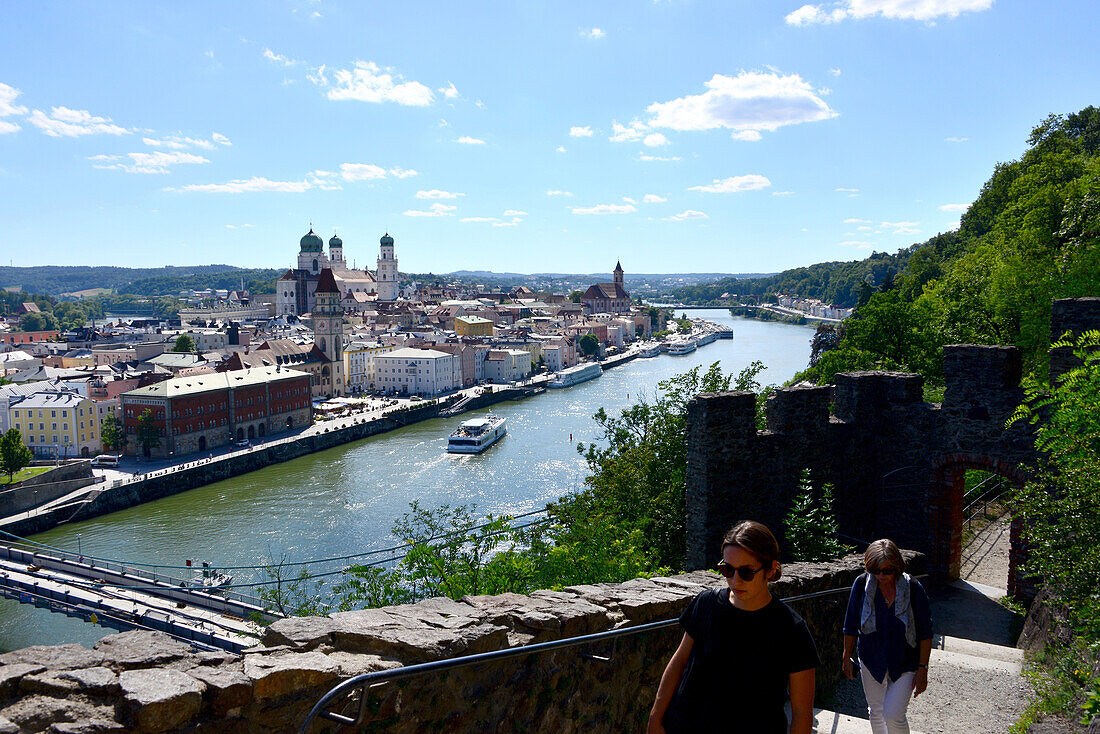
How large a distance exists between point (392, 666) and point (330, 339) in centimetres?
6058

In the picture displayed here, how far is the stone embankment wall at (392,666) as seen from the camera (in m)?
2.37

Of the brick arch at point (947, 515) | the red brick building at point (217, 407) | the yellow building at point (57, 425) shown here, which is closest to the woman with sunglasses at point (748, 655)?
the brick arch at point (947, 515)

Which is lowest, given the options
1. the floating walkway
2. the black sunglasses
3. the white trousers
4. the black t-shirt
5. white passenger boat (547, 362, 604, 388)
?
the floating walkway

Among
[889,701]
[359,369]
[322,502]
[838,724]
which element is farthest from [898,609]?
[359,369]

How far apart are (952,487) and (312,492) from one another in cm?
2806

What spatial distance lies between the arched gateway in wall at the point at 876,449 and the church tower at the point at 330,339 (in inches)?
2198

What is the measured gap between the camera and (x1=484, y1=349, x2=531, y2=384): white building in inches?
2665

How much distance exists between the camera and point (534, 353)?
75.8 m

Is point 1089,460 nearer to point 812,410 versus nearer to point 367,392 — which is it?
point 812,410

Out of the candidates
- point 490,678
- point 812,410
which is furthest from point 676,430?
point 490,678

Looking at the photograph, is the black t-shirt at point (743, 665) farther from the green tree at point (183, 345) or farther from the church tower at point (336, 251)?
the church tower at point (336, 251)

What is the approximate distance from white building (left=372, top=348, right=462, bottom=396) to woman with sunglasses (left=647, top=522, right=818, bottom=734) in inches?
2299

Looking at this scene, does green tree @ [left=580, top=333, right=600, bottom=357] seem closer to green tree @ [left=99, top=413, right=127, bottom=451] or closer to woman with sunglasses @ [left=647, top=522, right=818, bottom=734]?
green tree @ [left=99, top=413, right=127, bottom=451]

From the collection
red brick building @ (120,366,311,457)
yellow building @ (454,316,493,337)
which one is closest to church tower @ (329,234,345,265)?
yellow building @ (454,316,493,337)
